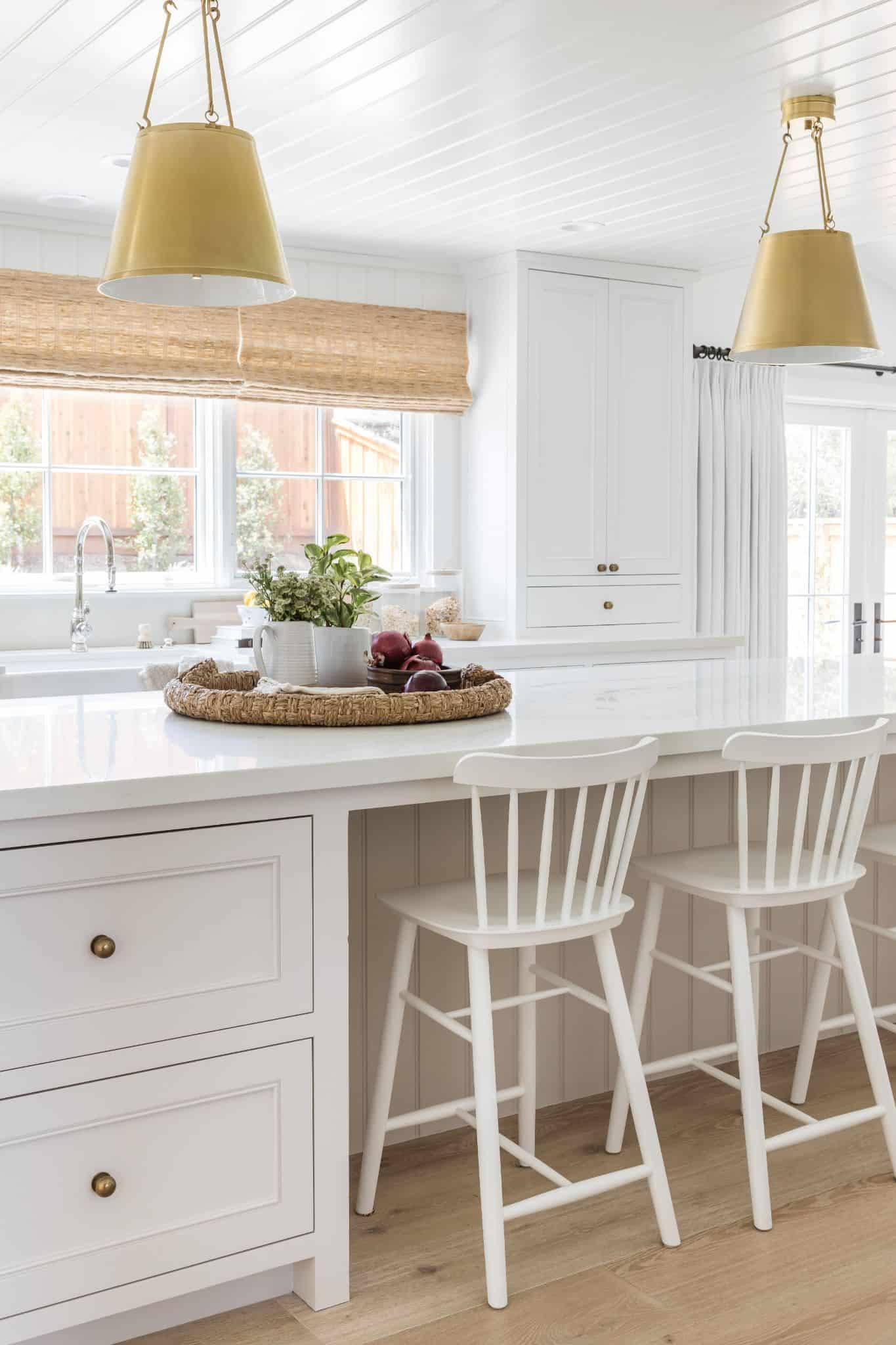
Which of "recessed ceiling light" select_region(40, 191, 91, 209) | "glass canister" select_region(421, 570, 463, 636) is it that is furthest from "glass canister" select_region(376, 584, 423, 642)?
"recessed ceiling light" select_region(40, 191, 91, 209)

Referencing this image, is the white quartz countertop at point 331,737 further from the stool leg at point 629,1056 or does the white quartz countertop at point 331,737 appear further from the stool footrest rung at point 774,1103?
the stool footrest rung at point 774,1103

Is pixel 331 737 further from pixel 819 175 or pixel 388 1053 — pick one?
pixel 819 175

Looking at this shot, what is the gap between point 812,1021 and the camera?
269 centimetres

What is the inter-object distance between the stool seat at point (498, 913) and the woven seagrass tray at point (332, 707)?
293mm

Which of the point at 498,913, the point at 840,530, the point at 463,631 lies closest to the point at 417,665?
the point at 498,913

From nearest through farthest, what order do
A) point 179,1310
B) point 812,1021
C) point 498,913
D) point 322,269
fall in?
1. point 179,1310
2. point 498,913
3. point 812,1021
4. point 322,269

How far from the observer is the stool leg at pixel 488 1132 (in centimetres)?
194

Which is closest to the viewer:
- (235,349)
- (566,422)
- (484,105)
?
(484,105)

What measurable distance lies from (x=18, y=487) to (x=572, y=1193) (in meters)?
3.49

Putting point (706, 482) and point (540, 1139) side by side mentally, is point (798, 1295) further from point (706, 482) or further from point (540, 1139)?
point (706, 482)

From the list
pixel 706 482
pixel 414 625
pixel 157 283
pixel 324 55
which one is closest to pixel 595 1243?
pixel 157 283

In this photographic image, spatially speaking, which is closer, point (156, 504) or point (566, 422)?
point (156, 504)

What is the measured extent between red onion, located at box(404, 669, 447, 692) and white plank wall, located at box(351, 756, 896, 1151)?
0.23 meters

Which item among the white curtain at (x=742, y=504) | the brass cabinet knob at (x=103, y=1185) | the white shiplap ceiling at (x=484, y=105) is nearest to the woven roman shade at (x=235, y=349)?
the white shiplap ceiling at (x=484, y=105)
